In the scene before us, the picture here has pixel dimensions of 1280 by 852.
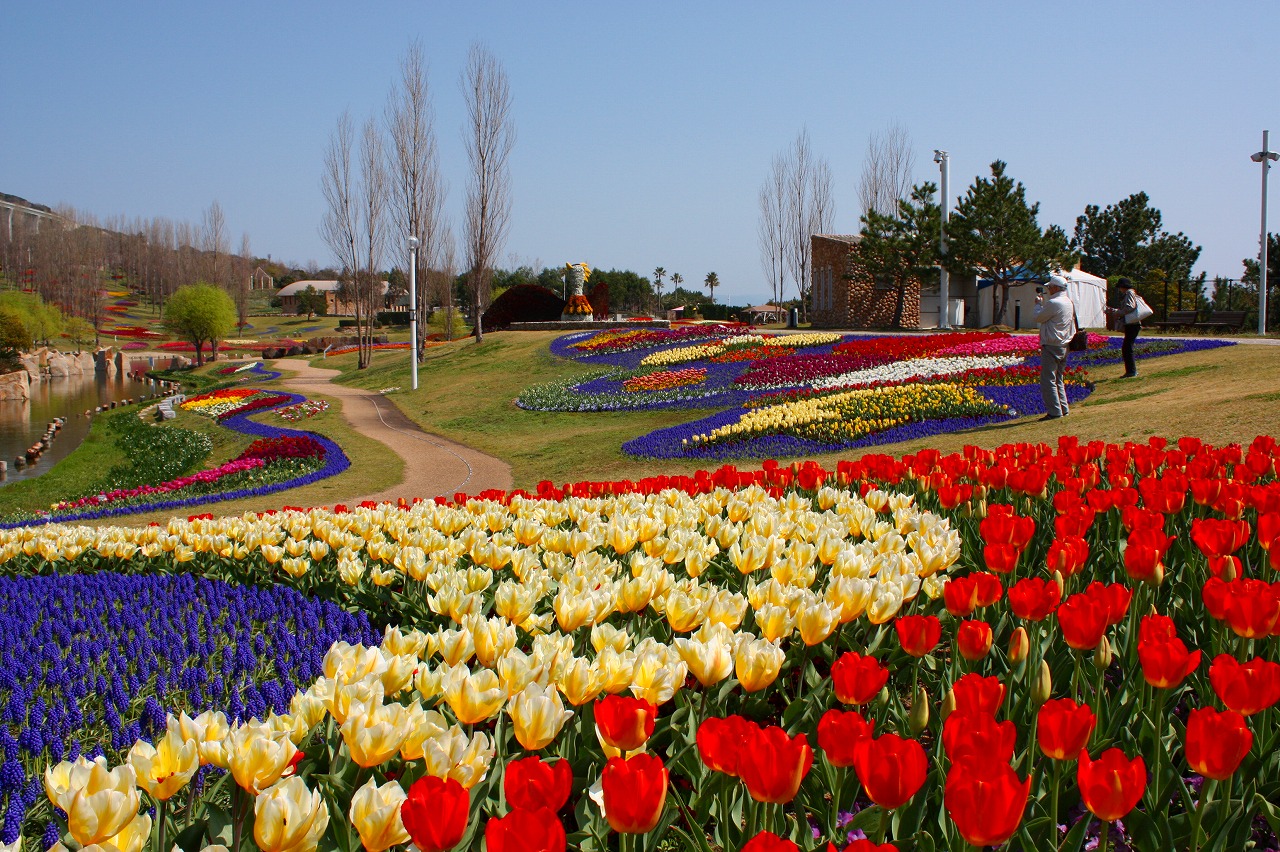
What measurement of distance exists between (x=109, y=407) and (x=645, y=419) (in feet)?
93.6

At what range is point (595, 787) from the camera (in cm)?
208

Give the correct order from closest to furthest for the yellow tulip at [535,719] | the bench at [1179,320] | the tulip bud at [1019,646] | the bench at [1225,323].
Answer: the yellow tulip at [535,719], the tulip bud at [1019,646], the bench at [1225,323], the bench at [1179,320]

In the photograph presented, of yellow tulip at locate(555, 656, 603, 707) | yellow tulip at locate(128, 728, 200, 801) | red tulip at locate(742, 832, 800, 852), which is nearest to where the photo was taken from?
red tulip at locate(742, 832, 800, 852)

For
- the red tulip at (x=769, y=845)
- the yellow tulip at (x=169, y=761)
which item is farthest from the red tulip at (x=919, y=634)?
the yellow tulip at (x=169, y=761)

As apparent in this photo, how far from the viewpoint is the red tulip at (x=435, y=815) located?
1.48m

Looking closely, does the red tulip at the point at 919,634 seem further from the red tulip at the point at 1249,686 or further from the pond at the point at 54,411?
the pond at the point at 54,411

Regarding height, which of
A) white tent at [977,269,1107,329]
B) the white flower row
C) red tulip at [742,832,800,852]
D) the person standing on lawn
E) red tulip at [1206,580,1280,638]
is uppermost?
white tent at [977,269,1107,329]

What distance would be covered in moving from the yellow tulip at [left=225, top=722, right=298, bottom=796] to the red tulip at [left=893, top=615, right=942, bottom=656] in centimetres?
148

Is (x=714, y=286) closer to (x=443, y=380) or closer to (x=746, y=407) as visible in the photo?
(x=443, y=380)

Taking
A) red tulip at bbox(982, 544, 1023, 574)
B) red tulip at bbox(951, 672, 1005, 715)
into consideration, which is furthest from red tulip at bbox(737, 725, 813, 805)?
red tulip at bbox(982, 544, 1023, 574)

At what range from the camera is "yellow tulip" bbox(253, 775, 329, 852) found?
163 centimetres

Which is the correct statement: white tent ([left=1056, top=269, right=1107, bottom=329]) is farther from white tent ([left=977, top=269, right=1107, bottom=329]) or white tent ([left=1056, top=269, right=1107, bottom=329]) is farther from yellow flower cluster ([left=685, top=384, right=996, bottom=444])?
yellow flower cluster ([left=685, top=384, right=996, bottom=444])

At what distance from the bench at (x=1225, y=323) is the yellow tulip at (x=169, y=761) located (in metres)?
30.1

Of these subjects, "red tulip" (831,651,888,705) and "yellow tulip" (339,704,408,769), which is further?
"red tulip" (831,651,888,705)
